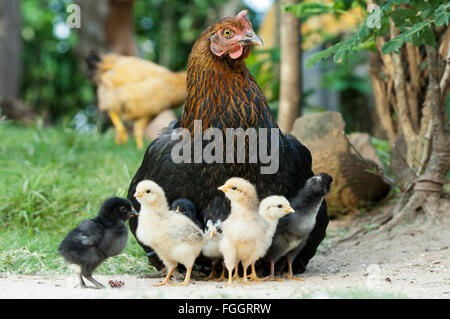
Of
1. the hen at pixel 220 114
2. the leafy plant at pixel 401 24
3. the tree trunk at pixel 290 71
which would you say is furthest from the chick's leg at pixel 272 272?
the tree trunk at pixel 290 71

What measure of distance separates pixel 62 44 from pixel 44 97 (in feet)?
5.55

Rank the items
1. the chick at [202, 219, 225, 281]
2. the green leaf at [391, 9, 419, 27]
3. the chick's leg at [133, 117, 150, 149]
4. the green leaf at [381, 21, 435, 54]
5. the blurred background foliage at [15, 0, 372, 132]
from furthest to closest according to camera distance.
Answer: the blurred background foliage at [15, 0, 372, 132] < the chick's leg at [133, 117, 150, 149] < the green leaf at [391, 9, 419, 27] < the green leaf at [381, 21, 435, 54] < the chick at [202, 219, 225, 281]

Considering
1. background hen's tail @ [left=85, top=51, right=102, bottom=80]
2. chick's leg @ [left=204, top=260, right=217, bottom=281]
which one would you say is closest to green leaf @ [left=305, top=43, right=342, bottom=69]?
chick's leg @ [left=204, top=260, right=217, bottom=281]

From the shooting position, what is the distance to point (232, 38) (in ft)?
11.4

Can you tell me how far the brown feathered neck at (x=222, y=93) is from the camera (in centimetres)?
354

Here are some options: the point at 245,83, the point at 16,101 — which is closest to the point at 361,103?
the point at 16,101

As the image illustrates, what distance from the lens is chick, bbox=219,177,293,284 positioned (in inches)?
131

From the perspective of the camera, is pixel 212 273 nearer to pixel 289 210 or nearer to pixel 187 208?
pixel 187 208

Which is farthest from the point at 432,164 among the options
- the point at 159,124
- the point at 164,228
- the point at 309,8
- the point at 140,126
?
the point at 159,124

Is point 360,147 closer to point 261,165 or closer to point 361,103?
point 261,165

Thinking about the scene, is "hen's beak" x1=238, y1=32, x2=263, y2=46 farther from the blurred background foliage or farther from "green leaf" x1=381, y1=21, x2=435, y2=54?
the blurred background foliage

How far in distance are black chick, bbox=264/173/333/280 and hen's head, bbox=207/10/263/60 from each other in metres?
0.88

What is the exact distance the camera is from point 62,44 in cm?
1631

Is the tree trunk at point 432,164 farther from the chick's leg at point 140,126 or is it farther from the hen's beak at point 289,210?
the chick's leg at point 140,126
